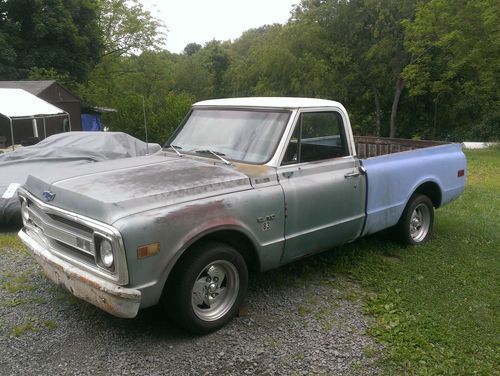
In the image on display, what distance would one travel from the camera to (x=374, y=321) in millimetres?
3947

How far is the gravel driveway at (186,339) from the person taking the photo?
10.7 ft

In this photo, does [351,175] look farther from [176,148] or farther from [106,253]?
[106,253]

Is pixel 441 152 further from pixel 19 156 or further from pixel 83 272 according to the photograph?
pixel 19 156

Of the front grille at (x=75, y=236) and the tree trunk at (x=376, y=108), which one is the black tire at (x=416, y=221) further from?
the tree trunk at (x=376, y=108)

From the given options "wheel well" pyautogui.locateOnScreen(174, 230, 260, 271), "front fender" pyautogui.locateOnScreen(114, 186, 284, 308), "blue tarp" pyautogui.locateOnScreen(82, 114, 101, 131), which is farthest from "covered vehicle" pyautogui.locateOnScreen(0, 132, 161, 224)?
"blue tarp" pyautogui.locateOnScreen(82, 114, 101, 131)

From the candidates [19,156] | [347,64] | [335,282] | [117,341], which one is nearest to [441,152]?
[335,282]

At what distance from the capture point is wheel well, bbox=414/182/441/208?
18.9 ft

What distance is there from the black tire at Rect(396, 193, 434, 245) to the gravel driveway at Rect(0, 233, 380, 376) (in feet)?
4.70

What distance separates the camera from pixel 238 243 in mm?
3879

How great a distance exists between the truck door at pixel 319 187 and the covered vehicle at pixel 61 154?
3.88 m

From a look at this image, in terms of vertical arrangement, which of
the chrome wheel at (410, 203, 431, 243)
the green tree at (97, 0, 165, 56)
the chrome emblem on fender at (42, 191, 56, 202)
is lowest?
the chrome wheel at (410, 203, 431, 243)

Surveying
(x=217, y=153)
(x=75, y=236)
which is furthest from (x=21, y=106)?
(x=75, y=236)

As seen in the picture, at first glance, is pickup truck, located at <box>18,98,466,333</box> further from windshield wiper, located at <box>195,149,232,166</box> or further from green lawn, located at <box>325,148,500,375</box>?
green lawn, located at <box>325,148,500,375</box>

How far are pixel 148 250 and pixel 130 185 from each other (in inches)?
26.9
